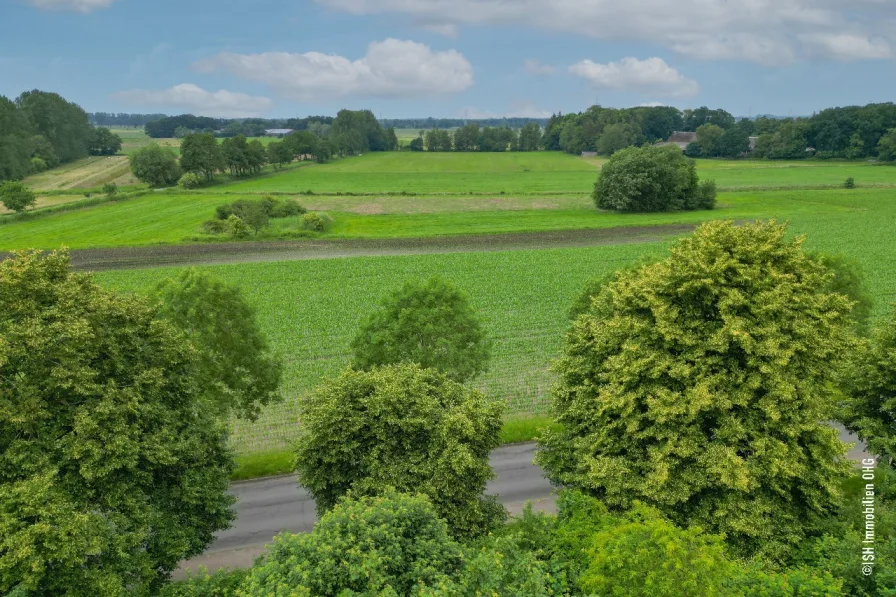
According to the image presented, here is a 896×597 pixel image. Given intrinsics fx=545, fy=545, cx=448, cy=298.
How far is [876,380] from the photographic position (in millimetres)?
19844

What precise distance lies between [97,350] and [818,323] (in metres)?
22.3

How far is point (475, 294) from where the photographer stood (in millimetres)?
46062

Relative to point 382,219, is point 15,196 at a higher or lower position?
higher

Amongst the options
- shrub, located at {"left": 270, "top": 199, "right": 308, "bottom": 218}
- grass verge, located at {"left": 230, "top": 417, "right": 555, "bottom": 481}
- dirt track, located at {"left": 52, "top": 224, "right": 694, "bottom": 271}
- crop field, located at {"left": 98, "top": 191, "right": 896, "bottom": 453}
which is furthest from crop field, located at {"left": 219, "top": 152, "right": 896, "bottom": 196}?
grass verge, located at {"left": 230, "top": 417, "right": 555, "bottom": 481}

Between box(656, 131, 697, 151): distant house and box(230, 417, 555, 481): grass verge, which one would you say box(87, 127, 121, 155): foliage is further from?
box(656, 131, 697, 151): distant house

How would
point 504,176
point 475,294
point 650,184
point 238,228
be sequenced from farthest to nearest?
point 504,176
point 650,184
point 238,228
point 475,294

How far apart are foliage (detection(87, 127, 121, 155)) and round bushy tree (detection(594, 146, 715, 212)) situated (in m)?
135

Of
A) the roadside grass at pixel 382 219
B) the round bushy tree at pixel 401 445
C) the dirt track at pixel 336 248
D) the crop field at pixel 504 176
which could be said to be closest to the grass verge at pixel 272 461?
the round bushy tree at pixel 401 445

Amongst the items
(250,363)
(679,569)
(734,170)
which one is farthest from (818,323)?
(734,170)

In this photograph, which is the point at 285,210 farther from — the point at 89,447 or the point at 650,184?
the point at 89,447

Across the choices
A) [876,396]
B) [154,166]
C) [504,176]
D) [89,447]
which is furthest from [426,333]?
[504,176]

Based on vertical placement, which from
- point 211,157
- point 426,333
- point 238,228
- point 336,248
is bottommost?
point 426,333

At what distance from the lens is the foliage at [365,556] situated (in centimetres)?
1266

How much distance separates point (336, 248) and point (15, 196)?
160 feet
